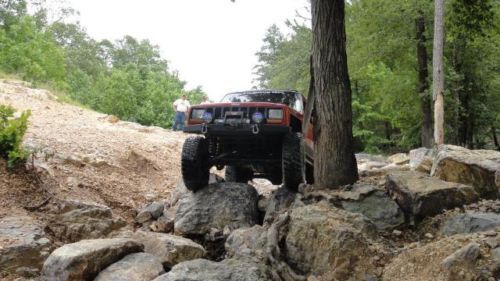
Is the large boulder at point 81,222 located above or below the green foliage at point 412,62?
below

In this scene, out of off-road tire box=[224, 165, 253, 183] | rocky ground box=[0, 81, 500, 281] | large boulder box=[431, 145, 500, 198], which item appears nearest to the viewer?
rocky ground box=[0, 81, 500, 281]

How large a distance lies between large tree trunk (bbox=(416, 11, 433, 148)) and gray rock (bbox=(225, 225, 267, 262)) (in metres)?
12.6

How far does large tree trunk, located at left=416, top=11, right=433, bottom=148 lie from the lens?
17.1 metres

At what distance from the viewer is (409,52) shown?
1864 centimetres

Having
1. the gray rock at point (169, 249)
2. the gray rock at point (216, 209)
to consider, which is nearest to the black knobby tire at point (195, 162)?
the gray rock at point (216, 209)

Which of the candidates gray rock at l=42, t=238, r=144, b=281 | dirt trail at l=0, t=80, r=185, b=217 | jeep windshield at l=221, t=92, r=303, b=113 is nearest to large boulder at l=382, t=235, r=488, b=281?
gray rock at l=42, t=238, r=144, b=281

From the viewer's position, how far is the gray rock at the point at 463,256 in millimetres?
4020

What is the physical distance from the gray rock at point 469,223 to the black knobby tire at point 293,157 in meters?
2.23

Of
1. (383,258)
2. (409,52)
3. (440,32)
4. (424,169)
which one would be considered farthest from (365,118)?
(383,258)

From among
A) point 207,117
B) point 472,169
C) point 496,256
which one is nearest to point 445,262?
point 496,256

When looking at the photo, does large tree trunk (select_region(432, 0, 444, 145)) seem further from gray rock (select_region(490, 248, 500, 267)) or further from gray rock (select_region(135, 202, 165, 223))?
gray rock (select_region(490, 248, 500, 267))

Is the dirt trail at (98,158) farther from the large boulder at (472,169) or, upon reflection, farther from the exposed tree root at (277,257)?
the large boulder at (472,169)

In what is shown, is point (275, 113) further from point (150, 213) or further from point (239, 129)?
point (150, 213)

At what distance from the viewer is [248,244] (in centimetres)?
580
